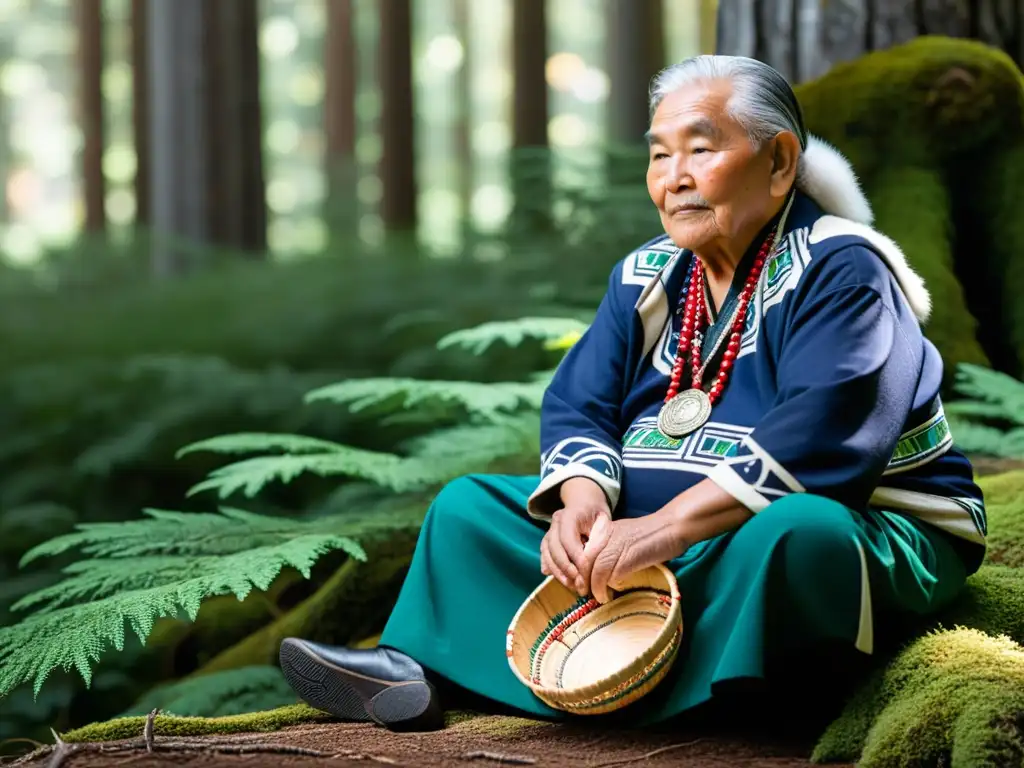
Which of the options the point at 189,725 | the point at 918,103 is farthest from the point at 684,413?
the point at 918,103

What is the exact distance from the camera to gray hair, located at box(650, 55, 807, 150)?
2895mm

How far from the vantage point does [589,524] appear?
2838 mm

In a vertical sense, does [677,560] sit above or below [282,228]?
above

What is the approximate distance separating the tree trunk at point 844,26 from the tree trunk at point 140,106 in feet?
33.5

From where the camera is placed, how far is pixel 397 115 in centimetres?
1232

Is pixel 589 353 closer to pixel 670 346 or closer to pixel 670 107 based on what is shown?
pixel 670 346

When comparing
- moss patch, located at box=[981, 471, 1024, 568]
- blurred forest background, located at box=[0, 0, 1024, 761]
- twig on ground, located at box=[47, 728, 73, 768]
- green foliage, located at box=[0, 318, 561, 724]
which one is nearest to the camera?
twig on ground, located at box=[47, 728, 73, 768]

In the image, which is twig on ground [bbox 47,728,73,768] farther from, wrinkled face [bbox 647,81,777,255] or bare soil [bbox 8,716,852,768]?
wrinkled face [bbox 647,81,777,255]

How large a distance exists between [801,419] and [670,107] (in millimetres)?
868

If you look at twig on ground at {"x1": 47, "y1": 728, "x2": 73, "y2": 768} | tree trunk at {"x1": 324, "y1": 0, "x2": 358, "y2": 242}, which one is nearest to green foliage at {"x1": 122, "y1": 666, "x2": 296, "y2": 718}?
twig on ground at {"x1": 47, "y1": 728, "x2": 73, "y2": 768}

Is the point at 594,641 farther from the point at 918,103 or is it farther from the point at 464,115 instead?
the point at 464,115

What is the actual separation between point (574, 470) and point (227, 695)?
5.88 ft

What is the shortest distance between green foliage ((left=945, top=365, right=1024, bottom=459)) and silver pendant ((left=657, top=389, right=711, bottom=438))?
1.59 meters

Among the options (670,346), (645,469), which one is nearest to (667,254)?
(670,346)
